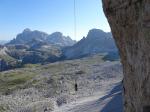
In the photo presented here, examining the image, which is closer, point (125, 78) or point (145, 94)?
point (145, 94)

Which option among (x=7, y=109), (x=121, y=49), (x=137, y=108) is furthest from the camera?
(x=7, y=109)

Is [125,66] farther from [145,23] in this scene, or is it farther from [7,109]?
[7,109]

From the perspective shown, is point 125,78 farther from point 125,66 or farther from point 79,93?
point 79,93

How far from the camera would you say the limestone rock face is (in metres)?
8.99

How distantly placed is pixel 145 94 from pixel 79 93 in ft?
175

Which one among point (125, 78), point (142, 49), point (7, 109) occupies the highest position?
point (142, 49)

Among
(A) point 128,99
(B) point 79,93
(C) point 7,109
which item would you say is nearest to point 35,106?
(C) point 7,109

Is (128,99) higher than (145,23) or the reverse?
the reverse

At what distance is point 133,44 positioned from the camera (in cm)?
972

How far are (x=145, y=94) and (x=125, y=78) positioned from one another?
148 centimetres

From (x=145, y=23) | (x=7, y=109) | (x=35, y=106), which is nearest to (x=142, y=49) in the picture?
(x=145, y=23)

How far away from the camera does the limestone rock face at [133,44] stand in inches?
354

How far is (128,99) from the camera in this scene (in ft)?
35.2

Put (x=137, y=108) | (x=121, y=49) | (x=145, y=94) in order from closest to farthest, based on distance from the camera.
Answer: (x=145, y=94) → (x=137, y=108) → (x=121, y=49)
